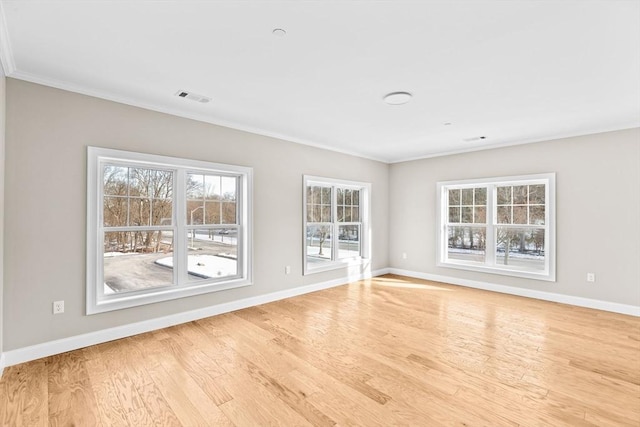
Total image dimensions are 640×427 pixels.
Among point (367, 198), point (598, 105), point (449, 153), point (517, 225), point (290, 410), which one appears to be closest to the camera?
point (290, 410)

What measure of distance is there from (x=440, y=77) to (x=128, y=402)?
140 inches

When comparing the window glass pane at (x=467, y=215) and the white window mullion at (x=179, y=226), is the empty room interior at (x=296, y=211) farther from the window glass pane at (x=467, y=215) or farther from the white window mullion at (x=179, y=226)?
the window glass pane at (x=467, y=215)

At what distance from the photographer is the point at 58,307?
9.51 feet

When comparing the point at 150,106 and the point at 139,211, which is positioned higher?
the point at 150,106

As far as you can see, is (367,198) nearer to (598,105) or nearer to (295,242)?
(295,242)

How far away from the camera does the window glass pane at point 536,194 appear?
4.93 m

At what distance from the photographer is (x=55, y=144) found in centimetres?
289

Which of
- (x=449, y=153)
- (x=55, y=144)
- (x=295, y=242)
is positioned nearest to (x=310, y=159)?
(x=295, y=242)

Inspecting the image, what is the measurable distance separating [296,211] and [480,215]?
337 cm

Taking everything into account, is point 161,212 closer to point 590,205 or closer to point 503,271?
point 503,271

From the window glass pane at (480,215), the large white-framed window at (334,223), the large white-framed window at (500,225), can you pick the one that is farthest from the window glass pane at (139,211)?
the window glass pane at (480,215)

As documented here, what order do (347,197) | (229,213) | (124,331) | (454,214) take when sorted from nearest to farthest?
(124,331) → (229,213) → (454,214) → (347,197)

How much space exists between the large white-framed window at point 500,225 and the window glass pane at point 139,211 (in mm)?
4979

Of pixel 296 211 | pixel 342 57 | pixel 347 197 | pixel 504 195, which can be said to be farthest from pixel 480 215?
pixel 342 57
